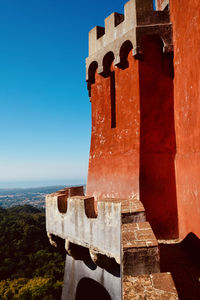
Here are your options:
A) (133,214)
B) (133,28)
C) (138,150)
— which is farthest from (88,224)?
(133,28)

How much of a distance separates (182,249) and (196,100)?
9.36ft

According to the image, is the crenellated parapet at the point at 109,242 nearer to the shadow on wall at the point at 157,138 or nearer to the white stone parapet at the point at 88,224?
the white stone parapet at the point at 88,224

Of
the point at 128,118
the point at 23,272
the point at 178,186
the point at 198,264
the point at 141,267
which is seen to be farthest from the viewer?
the point at 23,272

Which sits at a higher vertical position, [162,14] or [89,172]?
[162,14]

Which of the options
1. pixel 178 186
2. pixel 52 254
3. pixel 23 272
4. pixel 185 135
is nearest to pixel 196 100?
pixel 185 135

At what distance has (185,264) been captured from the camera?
160 inches

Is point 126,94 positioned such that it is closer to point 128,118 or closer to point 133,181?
point 128,118

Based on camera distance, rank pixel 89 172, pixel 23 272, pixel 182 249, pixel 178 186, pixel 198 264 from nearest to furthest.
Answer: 1. pixel 198 264
2. pixel 182 249
3. pixel 178 186
4. pixel 89 172
5. pixel 23 272

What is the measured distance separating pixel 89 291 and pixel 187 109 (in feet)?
18.4

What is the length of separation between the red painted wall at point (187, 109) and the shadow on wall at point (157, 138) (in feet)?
0.68

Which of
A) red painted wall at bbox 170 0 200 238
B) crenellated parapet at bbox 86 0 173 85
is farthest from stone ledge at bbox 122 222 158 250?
crenellated parapet at bbox 86 0 173 85

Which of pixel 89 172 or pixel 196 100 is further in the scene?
pixel 89 172

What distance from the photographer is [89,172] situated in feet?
23.6

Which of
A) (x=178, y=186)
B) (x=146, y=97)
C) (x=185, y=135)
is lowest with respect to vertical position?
(x=178, y=186)
